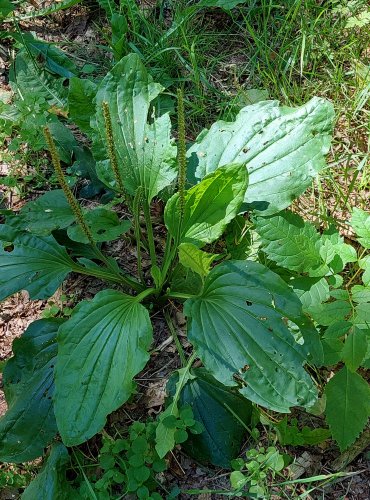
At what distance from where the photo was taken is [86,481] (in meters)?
2.11

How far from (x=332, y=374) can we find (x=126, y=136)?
1238mm

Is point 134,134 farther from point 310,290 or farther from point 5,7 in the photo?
point 5,7

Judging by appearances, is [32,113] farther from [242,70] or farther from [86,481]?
[86,481]

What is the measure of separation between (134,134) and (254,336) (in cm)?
→ 97

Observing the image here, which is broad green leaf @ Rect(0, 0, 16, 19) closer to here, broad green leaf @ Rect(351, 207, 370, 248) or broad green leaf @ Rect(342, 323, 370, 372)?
broad green leaf @ Rect(351, 207, 370, 248)

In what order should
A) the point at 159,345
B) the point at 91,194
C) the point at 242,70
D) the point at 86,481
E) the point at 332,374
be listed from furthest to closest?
1. the point at 242,70
2. the point at 91,194
3. the point at 159,345
4. the point at 332,374
5. the point at 86,481

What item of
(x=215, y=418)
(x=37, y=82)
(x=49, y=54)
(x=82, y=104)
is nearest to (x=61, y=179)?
(x=82, y=104)

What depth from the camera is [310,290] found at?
86.2 inches

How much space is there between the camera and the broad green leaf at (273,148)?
2289 mm

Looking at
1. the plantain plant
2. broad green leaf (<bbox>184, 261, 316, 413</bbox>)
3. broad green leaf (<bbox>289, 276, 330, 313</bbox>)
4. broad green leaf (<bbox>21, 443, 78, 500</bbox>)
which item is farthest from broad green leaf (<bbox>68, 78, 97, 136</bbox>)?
broad green leaf (<bbox>21, 443, 78, 500</bbox>)

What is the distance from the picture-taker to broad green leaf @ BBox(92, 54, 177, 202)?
2.38 meters

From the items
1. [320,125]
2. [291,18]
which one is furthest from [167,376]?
[291,18]

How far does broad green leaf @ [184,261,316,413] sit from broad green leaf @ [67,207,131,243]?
456 millimetres

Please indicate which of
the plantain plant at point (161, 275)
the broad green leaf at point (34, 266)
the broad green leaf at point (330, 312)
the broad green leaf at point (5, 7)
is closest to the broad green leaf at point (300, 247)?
the plantain plant at point (161, 275)
